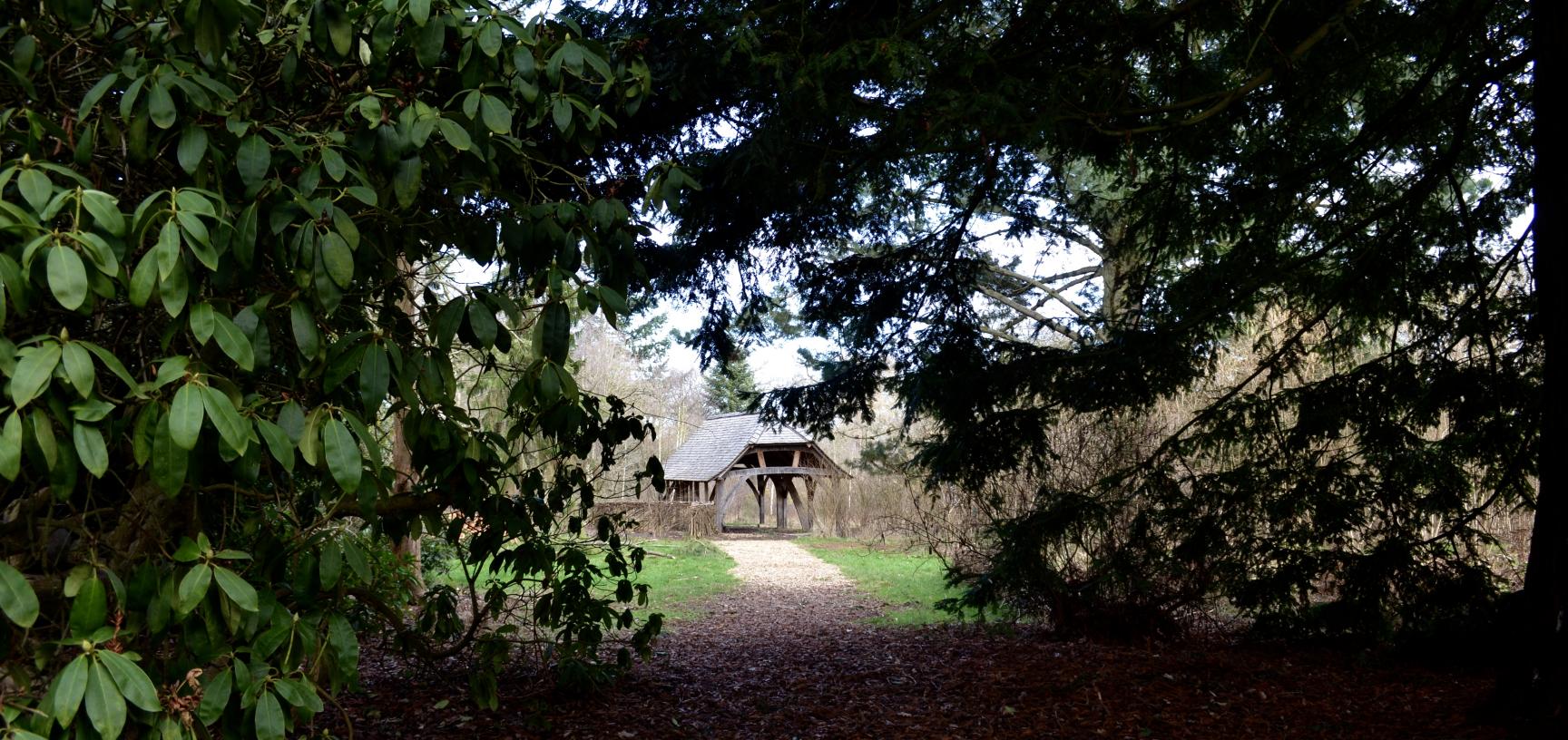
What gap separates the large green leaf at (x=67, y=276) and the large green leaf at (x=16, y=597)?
1.55 feet

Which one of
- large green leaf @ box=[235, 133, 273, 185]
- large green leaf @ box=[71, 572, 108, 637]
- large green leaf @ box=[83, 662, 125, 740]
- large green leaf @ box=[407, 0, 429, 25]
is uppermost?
large green leaf @ box=[407, 0, 429, 25]

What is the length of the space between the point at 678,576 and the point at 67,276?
1334 cm

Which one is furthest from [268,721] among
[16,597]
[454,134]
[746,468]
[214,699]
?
[746,468]

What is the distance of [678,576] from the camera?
14.5 m

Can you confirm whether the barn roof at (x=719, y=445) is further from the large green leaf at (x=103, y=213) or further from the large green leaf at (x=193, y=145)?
the large green leaf at (x=103, y=213)

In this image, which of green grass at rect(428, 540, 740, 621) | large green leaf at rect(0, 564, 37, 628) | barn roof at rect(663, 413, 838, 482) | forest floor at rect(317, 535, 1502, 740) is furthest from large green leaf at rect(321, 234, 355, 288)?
barn roof at rect(663, 413, 838, 482)

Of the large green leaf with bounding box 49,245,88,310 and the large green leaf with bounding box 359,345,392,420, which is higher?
the large green leaf with bounding box 49,245,88,310

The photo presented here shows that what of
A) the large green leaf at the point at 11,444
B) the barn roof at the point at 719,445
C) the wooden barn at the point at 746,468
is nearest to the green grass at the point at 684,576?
the wooden barn at the point at 746,468

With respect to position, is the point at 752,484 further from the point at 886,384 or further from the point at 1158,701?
the point at 1158,701

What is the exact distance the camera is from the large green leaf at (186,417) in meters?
1.58

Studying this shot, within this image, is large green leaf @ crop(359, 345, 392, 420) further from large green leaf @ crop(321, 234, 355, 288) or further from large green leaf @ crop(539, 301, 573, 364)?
large green leaf @ crop(539, 301, 573, 364)

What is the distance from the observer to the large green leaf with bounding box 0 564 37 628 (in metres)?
1.58

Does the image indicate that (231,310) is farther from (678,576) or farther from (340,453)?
(678,576)

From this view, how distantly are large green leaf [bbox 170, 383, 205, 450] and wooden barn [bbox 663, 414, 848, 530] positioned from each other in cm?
2079
